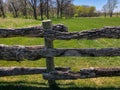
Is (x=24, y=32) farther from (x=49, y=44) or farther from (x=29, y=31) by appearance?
(x=49, y=44)

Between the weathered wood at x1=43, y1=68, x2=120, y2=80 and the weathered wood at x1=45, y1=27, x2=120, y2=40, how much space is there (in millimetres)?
784

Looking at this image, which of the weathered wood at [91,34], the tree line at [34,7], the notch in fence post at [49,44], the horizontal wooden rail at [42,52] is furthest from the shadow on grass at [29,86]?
the tree line at [34,7]

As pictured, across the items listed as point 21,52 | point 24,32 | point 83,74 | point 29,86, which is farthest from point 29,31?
point 83,74

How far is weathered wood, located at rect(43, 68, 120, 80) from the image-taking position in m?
6.64

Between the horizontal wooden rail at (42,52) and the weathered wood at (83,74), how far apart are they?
1.22 feet

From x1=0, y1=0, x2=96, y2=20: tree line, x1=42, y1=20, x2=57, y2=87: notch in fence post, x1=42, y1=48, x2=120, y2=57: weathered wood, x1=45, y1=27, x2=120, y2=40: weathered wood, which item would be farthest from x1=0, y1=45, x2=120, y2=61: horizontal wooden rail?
x1=0, y1=0, x2=96, y2=20: tree line

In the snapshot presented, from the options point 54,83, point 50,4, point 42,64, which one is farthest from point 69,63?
point 50,4

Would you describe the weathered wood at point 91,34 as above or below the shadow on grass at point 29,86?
above

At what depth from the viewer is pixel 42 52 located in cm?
671

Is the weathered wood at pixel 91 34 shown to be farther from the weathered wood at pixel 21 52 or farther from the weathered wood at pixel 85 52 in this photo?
the weathered wood at pixel 21 52

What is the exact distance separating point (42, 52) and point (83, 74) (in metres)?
1.08

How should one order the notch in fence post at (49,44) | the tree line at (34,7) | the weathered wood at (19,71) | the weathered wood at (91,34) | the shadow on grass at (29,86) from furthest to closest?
the tree line at (34,7) → the weathered wood at (19,71) → the shadow on grass at (29,86) → the notch in fence post at (49,44) → the weathered wood at (91,34)

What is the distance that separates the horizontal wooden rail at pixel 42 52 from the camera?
6.62 metres

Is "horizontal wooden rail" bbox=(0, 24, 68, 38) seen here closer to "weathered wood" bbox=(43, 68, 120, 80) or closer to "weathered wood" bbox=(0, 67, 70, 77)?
"weathered wood" bbox=(0, 67, 70, 77)
